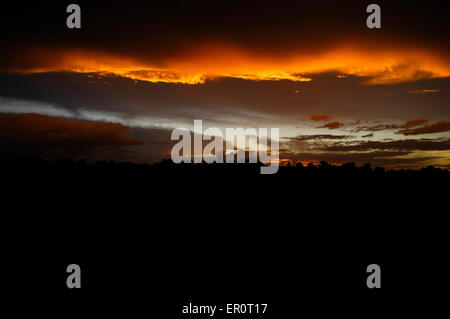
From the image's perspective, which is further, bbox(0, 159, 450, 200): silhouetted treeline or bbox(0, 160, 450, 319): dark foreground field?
bbox(0, 159, 450, 200): silhouetted treeline

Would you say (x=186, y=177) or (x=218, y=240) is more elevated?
(x=186, y=177)

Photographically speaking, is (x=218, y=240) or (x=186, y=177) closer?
(x=218, y=240)

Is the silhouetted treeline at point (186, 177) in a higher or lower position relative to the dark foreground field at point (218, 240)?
higher

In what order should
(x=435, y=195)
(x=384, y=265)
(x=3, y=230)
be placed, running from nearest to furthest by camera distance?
(x=384, y=265) < (x=3, y=230) < (x=435, y=195)

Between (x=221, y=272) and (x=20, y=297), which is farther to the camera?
(x=221, y=272)

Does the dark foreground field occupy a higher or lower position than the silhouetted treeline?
lower

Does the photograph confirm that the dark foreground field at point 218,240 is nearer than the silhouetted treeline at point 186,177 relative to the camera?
Yes

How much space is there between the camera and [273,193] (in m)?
52.7
